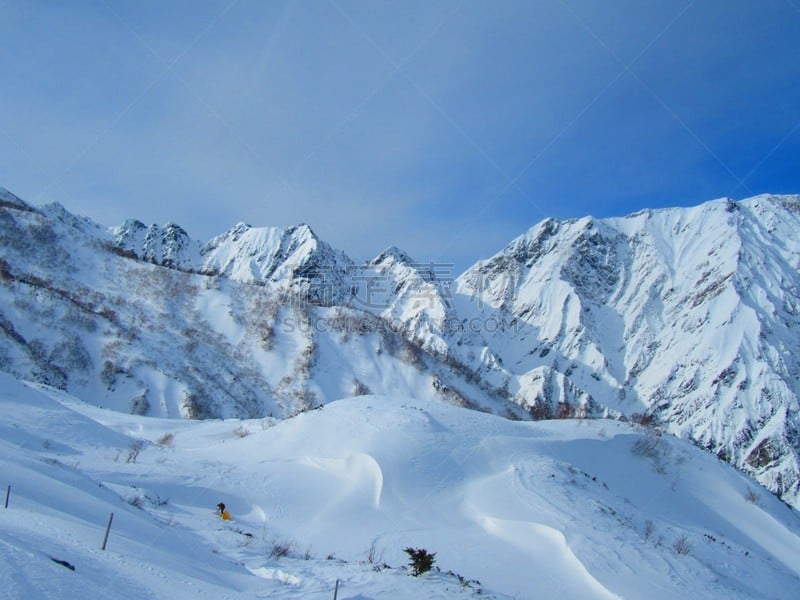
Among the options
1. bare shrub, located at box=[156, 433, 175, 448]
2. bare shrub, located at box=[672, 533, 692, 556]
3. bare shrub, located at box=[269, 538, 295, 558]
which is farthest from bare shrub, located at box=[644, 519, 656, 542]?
bare shrub, located at box=[156, 433, 175, 448]

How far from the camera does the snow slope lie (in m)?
9.30

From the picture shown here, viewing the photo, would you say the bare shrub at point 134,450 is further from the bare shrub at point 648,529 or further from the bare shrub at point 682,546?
the bare shrub at point 682,546

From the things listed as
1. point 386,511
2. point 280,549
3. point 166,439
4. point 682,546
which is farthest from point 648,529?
point 166,439

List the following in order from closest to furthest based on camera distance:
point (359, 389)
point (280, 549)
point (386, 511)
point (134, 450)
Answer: point (280, 549) < point (386, 511) < point (134, 450) < point (359, 389)

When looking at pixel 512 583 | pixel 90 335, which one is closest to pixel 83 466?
pixel 512 583

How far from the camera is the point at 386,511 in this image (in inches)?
709

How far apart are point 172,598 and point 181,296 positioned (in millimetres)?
83241

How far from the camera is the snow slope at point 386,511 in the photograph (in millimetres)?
9305

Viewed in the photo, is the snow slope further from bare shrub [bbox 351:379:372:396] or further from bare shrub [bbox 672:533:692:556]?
bare shrub [bbox 351:379:372:396]

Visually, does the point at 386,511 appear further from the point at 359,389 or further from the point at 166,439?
the point at 359,389

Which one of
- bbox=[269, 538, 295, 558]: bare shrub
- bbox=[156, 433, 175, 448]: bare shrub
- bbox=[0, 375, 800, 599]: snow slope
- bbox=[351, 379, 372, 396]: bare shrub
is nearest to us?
bbox=[0, 375, 800, 599]: snow slope

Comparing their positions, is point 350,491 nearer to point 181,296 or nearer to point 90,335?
point 90,335

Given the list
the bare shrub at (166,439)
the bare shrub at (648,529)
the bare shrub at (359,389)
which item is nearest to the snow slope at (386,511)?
the bare shrub at (648,529)

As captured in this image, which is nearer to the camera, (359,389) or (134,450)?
(134,450)
